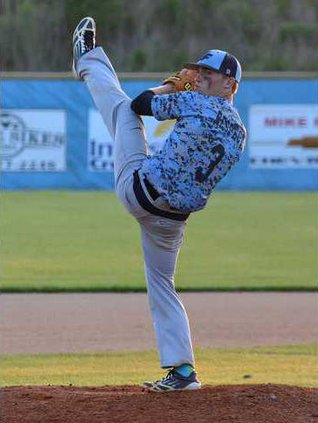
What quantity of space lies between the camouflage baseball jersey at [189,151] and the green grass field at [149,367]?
2.32 m

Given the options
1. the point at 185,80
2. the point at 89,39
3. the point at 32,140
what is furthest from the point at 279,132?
the point at 185,80

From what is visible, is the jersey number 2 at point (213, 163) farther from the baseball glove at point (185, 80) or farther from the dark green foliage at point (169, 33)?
the dark green foliage at point (169, 33)

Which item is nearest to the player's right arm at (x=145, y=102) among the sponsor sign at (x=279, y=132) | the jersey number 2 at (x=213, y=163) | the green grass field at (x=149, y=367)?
the jersey number 2 at (x=213, y=163)

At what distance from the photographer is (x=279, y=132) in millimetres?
24750

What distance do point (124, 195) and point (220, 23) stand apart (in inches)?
1626

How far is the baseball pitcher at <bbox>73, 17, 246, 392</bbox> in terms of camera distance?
512 cm

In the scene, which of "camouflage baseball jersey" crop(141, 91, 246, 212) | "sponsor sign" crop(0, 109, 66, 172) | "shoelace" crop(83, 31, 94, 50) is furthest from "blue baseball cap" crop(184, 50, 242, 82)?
"sponsor sign" crop(0, 109, 66, 172)

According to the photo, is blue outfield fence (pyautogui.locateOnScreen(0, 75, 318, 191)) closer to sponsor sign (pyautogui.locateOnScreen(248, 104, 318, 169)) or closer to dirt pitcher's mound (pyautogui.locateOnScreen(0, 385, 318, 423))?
sponsor sign (pyautogui.locateOnScreen(248, 104, 318, 169))

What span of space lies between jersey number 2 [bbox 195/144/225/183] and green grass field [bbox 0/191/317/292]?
271 inches

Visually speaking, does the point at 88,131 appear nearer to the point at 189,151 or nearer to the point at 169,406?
the point at 189,151

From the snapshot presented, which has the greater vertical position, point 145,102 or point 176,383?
point 145,102

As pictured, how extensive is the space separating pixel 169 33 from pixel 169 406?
134 feet

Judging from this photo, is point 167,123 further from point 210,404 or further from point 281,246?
point 281,246

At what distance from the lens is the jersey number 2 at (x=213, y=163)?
16.8 feet
